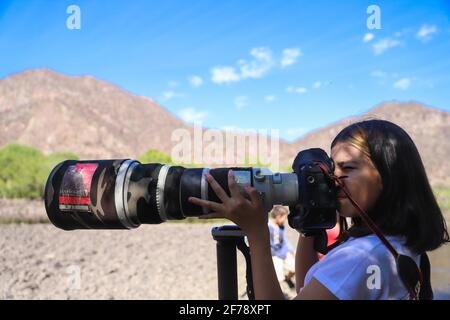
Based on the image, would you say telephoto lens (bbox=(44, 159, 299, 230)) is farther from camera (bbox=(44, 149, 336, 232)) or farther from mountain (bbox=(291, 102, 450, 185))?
mountain (bbox=(291, 102, 450, 185))

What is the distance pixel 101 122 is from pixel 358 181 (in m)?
41.2

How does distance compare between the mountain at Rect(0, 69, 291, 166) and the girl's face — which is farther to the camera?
the mountain at Rect(0, 69, 291, 166)

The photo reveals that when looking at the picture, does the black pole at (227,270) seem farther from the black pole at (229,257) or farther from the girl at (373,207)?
the girl at (373,207)

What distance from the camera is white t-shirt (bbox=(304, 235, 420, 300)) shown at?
0.92 meters

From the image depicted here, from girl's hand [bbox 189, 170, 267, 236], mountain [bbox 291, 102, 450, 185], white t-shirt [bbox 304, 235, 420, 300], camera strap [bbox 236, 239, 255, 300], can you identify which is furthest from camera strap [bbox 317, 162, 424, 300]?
mountain [bbox 291, 102, 450, 185]

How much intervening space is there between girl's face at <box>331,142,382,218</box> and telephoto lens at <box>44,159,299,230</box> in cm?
13

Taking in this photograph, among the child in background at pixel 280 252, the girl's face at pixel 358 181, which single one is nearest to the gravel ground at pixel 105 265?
the child in background at pixel 280 252

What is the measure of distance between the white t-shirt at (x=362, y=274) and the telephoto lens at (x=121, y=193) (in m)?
0.23

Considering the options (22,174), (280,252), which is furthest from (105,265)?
(22,174)

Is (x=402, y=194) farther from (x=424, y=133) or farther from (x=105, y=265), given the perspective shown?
(x=424, y=133)

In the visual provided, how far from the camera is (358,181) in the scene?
1.06 metres
